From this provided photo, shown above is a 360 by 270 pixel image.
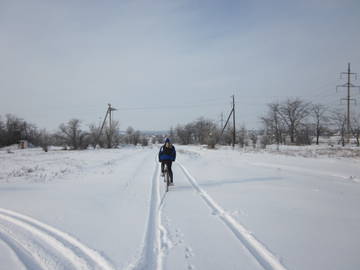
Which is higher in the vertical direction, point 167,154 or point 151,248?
point 167,154

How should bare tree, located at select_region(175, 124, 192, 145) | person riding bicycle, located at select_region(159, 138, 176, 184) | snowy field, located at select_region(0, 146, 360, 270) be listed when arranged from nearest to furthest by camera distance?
snowy field, located at select_region(0, 146, 360, 270), person riding bicycle, located at select_region(159, 138, 176, 184), bare tree, located at select_region(175, 124, 192, 145)

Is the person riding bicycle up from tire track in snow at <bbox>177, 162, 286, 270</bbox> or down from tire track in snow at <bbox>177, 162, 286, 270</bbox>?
up

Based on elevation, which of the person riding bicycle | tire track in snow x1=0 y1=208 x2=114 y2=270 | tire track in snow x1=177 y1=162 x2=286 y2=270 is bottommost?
tire track in snow x1=0 y1=208 x2=114 y2=270

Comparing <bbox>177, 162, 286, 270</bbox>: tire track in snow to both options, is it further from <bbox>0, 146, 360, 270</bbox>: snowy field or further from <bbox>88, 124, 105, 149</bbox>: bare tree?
<bbox>88, 124, 105, 149</bbox>: bare tree

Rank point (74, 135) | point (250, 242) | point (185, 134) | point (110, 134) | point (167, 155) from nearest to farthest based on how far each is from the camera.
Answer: point (250, 242)
point (167, 155)
point (110, 134)
point (74, 135)
point (185, 134)

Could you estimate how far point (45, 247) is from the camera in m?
3.34

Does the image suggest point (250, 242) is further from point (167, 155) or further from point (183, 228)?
point (167, 155)

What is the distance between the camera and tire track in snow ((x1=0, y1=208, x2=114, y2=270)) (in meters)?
2.89

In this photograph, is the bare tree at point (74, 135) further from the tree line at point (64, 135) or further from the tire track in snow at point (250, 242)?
the tire track in snow at point (250, 242)

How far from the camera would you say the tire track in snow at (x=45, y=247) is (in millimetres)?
2887

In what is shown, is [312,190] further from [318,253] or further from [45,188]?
[45,188]

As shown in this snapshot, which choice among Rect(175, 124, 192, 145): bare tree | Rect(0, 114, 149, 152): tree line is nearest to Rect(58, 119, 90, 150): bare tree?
Rect(0, 114, 149, 152): tree line

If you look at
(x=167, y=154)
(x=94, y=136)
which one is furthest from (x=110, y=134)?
(x=167, y=154)

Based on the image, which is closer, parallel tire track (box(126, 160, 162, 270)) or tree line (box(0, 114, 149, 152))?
parallel tire track (box(126, 160, 162, 270))
